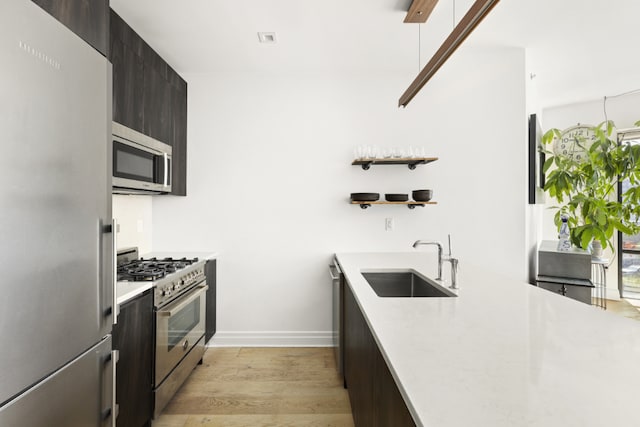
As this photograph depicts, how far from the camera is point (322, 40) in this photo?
108 inches

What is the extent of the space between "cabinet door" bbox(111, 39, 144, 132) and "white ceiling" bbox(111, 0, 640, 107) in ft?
1.17

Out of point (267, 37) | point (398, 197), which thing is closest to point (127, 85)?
point (267, 37)

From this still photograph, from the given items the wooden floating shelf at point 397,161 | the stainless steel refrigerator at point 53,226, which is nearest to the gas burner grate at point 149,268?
the stainless steel refrigerator at point 53,226

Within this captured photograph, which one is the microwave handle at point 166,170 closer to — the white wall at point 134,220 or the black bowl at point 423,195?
the white wall at point 134,220

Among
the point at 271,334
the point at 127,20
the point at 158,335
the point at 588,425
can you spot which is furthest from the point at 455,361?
the point at 127,20

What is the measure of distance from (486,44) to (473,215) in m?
1.49

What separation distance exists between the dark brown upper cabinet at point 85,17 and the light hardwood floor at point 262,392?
211 centimetres

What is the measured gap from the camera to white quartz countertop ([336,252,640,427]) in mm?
689

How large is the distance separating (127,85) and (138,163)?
50cm

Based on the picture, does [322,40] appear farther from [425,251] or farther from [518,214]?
[518,214]

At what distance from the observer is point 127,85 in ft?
7.26

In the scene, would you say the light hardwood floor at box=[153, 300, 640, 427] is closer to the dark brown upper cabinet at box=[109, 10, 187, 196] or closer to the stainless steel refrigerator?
the stainless steel refrigerator

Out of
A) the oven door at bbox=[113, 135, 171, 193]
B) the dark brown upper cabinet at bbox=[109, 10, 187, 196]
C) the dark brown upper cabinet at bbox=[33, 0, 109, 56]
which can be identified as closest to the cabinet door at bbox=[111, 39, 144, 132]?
the dark brown upper cabinet at bbox=[109, 10, 187, 196]

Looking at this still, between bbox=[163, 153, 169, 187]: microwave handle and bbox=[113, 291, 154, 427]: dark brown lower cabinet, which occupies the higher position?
bbox=[163, 153, 169, 187]: microwave handle
